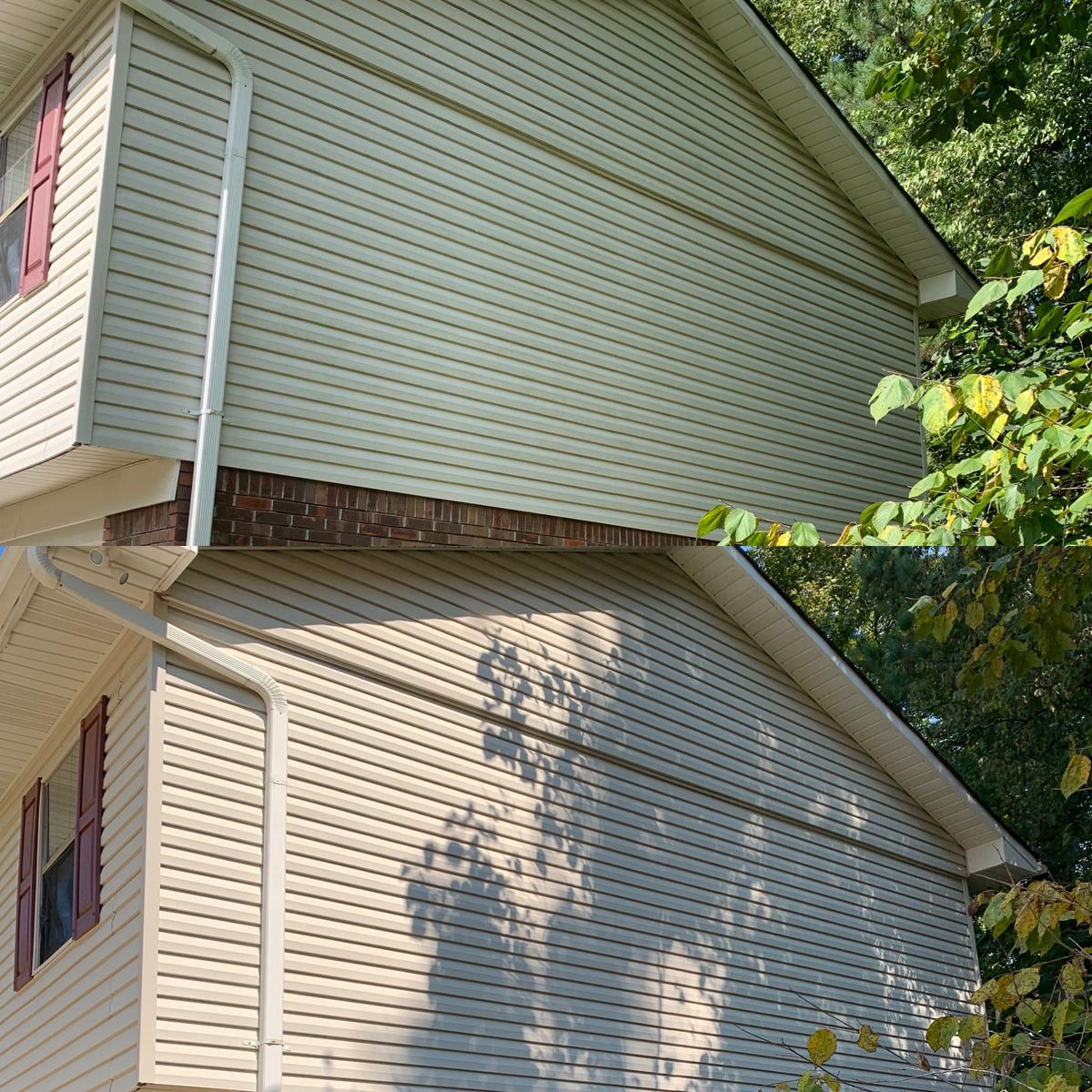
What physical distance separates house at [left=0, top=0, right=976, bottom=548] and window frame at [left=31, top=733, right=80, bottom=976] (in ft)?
7.00

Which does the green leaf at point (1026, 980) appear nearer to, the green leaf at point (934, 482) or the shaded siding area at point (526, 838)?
the green leaf at point (934, 482)

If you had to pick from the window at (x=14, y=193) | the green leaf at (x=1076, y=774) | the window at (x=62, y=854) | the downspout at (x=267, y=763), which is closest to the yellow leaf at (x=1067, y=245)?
the green leaf at (x=1076, y=774)

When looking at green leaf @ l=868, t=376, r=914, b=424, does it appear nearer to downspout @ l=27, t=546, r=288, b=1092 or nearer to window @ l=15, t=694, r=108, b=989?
downspout @ l=27, t=546, r=288, b=1092

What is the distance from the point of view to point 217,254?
8.21m

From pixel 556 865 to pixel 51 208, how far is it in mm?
5677

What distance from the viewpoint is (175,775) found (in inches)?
314

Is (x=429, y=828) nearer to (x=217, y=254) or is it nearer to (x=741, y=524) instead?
(x=217, y=254)

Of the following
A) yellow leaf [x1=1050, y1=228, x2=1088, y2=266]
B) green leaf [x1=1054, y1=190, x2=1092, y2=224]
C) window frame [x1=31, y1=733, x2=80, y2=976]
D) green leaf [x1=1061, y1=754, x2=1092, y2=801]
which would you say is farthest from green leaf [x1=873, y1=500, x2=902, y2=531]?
window frame [x1=31, y1=733, x2=80, y2=976]

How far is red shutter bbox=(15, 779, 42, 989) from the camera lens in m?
10.1

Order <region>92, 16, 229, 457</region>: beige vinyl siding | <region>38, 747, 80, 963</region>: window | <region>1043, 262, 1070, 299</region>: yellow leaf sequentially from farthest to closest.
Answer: <region>38, 747, 80, 963</region>: window → <region>92, 16, 229, 457</region>: beige vinyl siding → <region>1043, 262, 1070, 299</region>: yellow leaf

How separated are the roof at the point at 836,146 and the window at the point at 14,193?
6.09 m

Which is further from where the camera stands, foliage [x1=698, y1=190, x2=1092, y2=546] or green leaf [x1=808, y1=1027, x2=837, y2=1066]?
foliage [x1=698, y1=190, x2=1092, y2=546]

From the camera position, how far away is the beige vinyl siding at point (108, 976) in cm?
776

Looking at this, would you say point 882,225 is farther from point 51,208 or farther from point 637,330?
point 51,208
